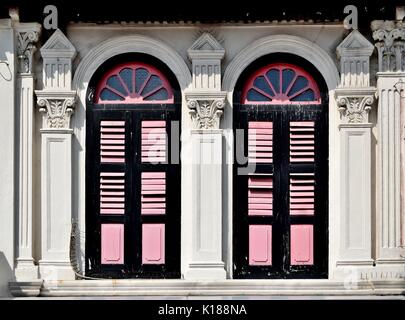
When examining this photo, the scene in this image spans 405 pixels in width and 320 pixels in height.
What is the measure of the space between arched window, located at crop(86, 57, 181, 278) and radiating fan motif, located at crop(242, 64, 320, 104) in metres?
0.99

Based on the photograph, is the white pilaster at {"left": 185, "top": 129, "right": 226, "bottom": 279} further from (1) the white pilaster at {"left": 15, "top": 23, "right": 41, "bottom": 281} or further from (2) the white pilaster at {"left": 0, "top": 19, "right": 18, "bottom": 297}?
(2) the white pilaster at {"left": 0, "top": 19, "right": 18, "bottom": 297}

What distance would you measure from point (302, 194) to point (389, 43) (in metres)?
2.14

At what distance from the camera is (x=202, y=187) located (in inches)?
355

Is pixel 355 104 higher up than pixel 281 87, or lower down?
lower down

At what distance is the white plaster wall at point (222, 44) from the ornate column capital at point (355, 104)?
0.46 ft

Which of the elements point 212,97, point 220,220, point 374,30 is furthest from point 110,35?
point 374,30

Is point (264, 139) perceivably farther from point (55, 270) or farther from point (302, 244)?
point (55, 270)

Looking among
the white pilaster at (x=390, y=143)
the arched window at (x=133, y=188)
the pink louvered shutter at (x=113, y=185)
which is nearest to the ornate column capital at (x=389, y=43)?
the white pilaster at (x=390, y=143)

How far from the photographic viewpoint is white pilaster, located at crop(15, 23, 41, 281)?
29.5 ft

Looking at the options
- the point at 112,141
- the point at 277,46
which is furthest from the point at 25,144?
the point at 277,46

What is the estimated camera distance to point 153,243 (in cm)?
915

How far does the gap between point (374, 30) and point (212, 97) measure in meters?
2.16

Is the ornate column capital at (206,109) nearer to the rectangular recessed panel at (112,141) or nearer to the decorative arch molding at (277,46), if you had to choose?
the decorative arch molding at (277,46)
